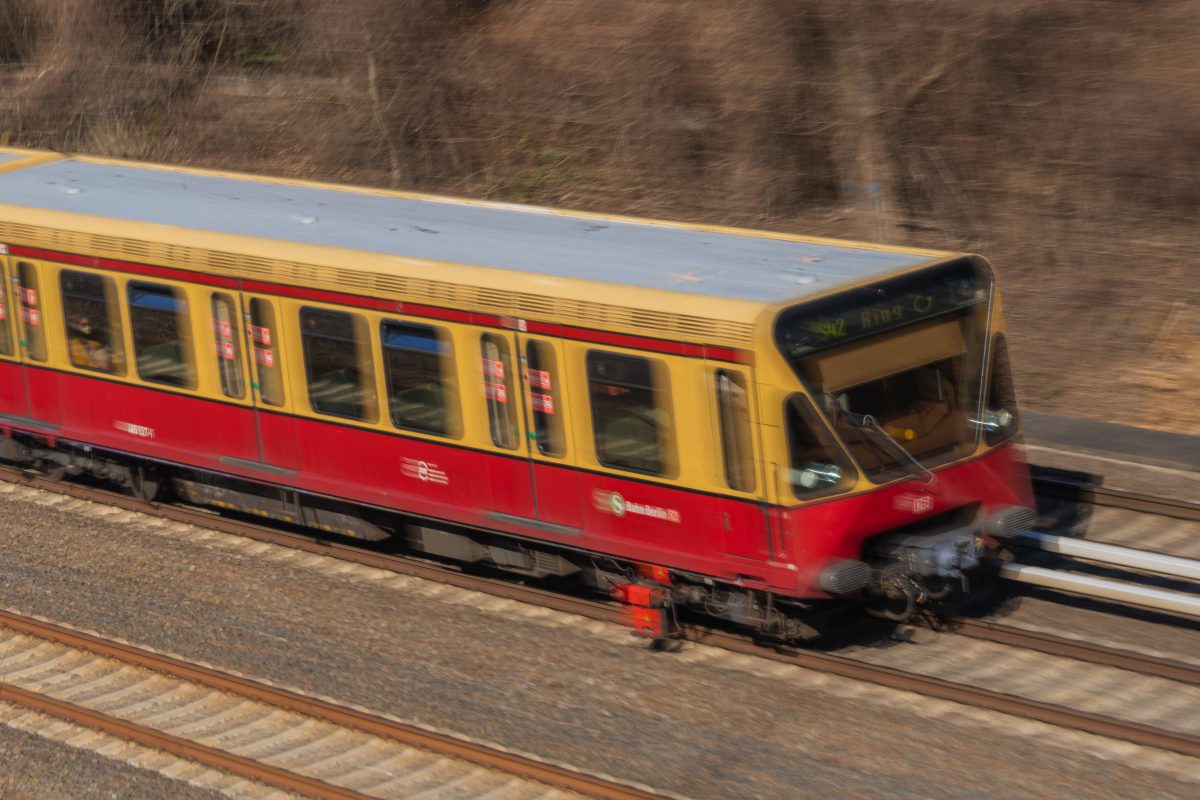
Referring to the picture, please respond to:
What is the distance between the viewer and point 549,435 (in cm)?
1105

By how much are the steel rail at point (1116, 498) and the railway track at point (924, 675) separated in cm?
286

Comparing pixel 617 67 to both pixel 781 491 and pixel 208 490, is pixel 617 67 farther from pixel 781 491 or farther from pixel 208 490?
pixel 781 491

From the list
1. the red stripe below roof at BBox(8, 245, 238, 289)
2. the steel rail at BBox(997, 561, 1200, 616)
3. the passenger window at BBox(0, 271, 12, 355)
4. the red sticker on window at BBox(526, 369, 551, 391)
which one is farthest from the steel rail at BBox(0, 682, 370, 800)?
the steel rail at BBox(997, 561, 1200, 616)

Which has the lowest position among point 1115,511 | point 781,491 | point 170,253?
point 1115,511

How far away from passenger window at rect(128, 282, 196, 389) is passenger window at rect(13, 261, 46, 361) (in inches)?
49.4

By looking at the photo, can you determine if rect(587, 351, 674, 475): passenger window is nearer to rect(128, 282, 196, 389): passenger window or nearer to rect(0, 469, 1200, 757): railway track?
rect(0, 469, 1200, 757): railway track

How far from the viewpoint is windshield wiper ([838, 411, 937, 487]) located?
10.0m

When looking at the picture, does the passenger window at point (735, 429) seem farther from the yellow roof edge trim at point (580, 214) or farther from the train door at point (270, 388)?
the train door at point (270, 388)

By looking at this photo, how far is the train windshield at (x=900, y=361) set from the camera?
388 inches

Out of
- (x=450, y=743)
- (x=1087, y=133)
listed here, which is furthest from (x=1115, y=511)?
(x=1087, y=133)

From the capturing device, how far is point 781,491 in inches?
388

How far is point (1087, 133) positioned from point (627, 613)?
1340 cm

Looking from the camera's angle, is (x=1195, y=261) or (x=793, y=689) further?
(x=1195, y=261)

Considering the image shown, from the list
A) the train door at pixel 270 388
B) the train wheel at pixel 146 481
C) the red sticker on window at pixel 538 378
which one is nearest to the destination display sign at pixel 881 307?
the red sticker on window at pixel 538 378
